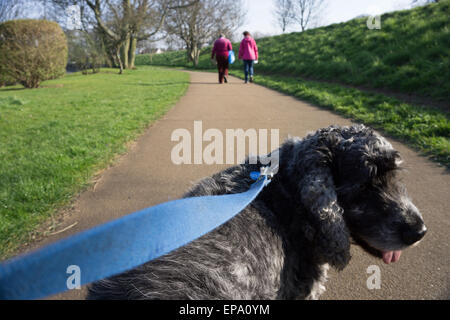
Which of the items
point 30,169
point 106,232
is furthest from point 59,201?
point 106,232

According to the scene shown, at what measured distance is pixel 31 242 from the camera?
314 cm

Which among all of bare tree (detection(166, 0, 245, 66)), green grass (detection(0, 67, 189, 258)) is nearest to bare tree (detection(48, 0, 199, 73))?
bare tree (detection(166, 0, 245, 66))

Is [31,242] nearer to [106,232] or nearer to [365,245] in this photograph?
[106,232]

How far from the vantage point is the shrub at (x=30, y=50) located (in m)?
17.2

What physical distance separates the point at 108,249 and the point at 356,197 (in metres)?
1.61

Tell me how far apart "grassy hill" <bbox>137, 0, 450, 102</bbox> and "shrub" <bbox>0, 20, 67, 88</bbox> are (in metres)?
16.5

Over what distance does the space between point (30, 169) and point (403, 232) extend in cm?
574

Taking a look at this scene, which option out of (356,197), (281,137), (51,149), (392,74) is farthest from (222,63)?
(356,197)

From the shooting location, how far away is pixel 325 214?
178 centimetres

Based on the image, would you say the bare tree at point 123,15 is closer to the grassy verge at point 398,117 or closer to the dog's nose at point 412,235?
the grassy verge at point 398,117

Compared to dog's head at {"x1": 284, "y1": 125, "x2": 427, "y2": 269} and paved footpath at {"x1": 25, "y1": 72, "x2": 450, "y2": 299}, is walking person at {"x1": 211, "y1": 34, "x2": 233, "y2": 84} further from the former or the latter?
dog's head at {"x1": 284, "y1": 125, "x2": 427, "y2": 269}

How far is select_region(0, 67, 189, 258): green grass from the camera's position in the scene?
3.74 meters

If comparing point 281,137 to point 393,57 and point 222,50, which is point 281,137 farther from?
point 222,50

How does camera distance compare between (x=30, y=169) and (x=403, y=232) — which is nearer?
(x=403, y=232)
